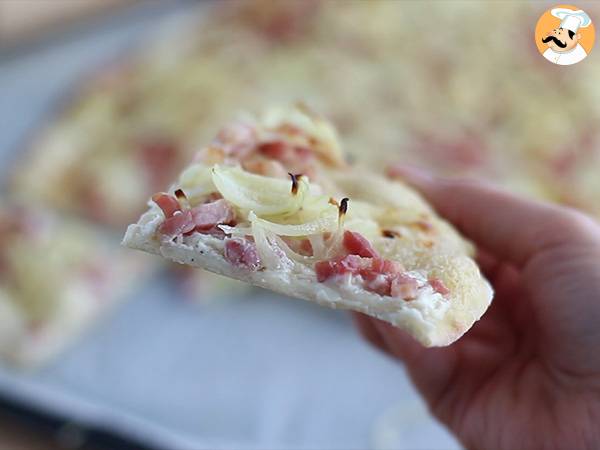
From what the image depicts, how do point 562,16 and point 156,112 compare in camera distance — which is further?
point 156,112

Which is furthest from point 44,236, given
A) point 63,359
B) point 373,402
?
point 373,402

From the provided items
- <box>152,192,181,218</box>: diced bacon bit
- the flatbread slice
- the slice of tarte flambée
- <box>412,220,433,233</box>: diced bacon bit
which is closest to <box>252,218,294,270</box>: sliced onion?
the slice of tarte flambée

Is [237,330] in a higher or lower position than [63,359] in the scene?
higher

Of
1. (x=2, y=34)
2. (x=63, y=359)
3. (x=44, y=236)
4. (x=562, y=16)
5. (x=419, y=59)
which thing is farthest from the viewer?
(x=2, y=34)

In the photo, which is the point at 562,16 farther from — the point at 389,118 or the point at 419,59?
the point at 419,59

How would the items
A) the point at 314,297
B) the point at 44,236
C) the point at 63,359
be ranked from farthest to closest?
the point at 44,236, the point at 63,359, the point at 314,297

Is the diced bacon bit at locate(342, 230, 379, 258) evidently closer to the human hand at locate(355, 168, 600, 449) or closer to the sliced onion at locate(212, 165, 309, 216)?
the sliced onion at locate(212, 165, 309, 216)

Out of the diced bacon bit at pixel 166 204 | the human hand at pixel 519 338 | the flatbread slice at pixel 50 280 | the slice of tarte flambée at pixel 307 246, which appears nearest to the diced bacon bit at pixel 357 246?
the slice of tarte flambée at pixel 307 246
